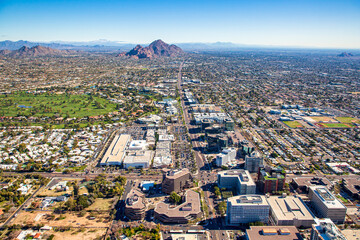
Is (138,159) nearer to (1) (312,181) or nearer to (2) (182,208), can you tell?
(2) (182,208)

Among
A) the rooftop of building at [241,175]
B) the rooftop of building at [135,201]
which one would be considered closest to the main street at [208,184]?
the rooftop of building at [241,175]

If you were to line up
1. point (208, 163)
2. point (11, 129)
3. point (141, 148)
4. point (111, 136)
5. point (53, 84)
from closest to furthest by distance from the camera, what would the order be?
point (208, 163) → point (141, 148) → point (111, 136) → point (11, 129) → point (53, 84)

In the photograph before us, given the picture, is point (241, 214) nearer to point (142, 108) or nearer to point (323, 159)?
point (323, 159)

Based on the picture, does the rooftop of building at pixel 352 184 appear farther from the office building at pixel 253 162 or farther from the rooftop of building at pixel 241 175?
the rooftop of building at pixel 241 175

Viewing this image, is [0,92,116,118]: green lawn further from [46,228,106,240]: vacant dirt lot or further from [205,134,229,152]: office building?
[46,228,106,240]: vacant dirt lot

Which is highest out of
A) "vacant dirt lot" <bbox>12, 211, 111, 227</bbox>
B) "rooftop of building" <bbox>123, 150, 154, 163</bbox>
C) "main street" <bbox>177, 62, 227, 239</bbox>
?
"rooftop of building" <bbox>123, 150, 154, 163</bbox>

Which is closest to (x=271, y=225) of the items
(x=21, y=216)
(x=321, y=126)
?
(x=21, y=216)

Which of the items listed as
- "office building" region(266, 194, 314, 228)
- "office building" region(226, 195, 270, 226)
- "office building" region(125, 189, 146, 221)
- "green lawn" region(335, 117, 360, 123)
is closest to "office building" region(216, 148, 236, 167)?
"office building" region(266, 194, 314, 228)
